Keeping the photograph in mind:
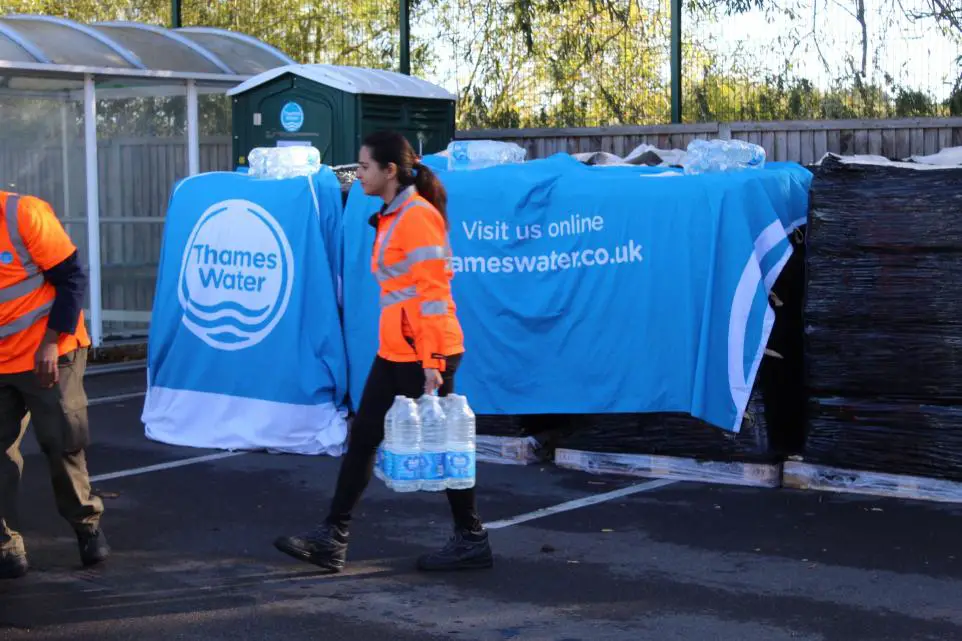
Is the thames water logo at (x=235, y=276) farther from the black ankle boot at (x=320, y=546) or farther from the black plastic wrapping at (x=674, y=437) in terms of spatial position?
the black ankle boot at (x=320, y=546)

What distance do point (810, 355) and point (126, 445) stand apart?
4.52m

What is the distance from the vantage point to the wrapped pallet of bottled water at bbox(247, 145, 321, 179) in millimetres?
9383

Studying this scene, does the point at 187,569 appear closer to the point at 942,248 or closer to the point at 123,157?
the point at 942,248

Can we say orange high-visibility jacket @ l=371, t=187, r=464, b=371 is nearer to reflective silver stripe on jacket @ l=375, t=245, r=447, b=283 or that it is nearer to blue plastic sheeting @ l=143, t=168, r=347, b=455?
reflective silver stripe on jacket @ l=375, t=245, r=447, b=283

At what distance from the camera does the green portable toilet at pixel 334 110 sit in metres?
11.8

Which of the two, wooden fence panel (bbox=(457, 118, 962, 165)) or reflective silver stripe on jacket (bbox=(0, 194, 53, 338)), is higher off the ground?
wooden fence panel (bbox=(457, 118, 962, 165))

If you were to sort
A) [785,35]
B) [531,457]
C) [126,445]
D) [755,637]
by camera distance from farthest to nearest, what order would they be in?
1. [785,35]
2. [126,445]
3. [531,457]
4. [755,637]

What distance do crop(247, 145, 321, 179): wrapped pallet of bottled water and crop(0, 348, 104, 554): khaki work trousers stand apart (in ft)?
10.8

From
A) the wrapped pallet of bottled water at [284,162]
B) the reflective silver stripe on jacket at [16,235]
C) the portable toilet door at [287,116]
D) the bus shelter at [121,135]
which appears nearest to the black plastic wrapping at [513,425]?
the wrapped pallet of bottled water at [284,162]

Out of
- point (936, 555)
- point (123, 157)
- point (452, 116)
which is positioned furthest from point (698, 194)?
point (123, 157)

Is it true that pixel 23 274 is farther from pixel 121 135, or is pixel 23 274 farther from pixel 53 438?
pixel 121 135

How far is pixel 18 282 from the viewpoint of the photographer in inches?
240

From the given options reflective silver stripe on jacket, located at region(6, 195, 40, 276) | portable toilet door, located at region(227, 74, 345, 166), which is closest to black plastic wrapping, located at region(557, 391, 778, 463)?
reflective silver stripe on jacket, located at region(6, 195, 40, 276)

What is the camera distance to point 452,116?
12.8 metres
